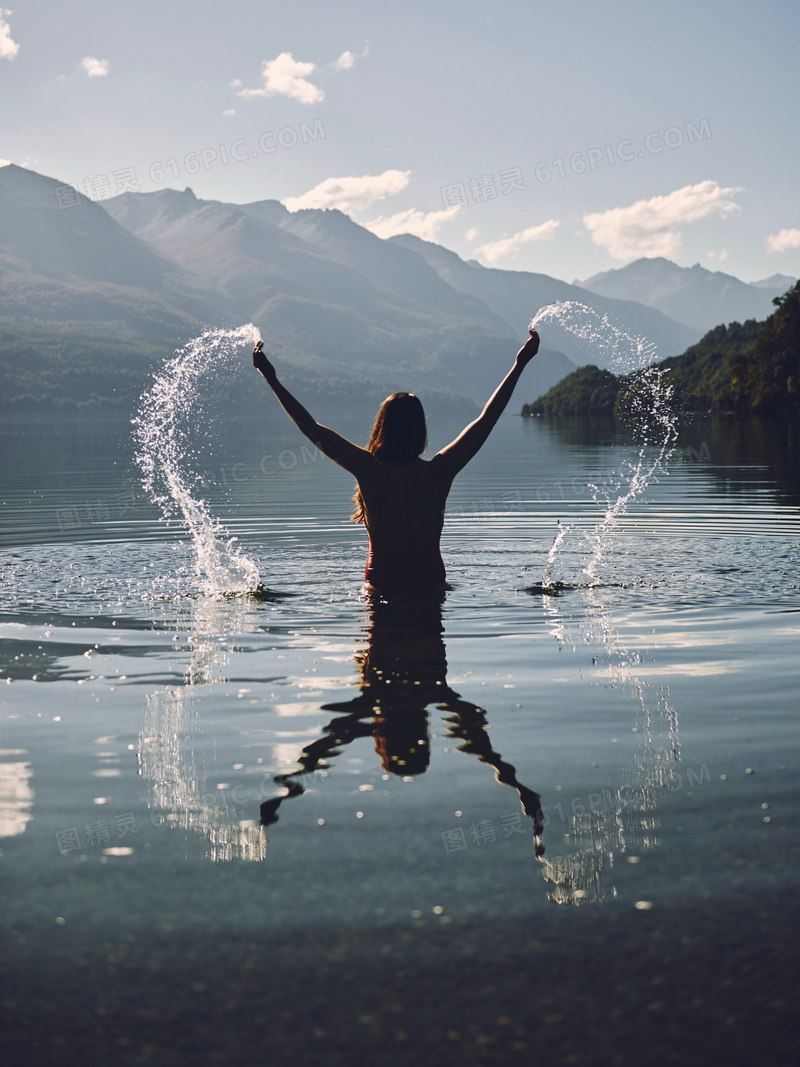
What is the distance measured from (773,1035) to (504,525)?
1825 cm

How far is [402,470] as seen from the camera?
10.8 m

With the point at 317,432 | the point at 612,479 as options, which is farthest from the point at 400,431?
the point at 612,479

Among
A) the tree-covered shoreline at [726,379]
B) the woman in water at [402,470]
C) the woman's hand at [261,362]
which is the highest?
the tree-covered shoreline at [726,379]

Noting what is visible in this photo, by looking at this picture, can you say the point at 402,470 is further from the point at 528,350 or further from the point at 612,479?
the point at 612,479

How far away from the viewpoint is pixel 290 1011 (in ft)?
11.5

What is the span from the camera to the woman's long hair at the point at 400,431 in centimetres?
1040

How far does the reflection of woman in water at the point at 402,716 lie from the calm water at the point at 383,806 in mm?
36

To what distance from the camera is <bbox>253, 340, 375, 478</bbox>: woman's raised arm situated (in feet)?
31.2

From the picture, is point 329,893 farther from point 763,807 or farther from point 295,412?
point 295,412

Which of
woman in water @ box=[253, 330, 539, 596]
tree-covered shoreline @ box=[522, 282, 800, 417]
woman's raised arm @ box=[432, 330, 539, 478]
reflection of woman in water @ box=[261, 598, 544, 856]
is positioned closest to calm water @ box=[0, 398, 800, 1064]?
reflection of woman in water @ box=[261, 598, 544, 856]

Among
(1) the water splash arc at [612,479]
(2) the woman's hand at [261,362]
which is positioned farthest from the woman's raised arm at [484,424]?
(2) the woman's hand at [261,362]

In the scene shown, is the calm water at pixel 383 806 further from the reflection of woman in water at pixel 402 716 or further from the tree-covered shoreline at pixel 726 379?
the tree-covered shoreline at pixel 726 379

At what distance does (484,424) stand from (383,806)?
18.3 ft

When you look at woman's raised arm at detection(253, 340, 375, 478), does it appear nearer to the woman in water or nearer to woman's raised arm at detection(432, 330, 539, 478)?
the woman in water
